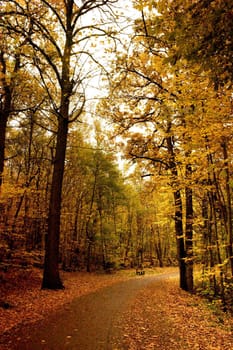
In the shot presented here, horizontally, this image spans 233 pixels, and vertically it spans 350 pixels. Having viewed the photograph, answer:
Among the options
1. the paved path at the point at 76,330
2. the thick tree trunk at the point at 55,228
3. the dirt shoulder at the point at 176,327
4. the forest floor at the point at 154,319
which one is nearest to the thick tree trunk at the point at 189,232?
the forest floor at the point at 154,319

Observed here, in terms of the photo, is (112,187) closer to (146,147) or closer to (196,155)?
(146,147)

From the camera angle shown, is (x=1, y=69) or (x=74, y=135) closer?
(x=1, y=69)

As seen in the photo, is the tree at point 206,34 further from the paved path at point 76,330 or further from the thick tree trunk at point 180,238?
the thick tree trunk at point 180,238

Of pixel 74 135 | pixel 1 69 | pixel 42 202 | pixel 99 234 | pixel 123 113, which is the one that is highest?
pixel 74 135

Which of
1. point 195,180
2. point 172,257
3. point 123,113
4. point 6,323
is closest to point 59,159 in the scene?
point 123,113

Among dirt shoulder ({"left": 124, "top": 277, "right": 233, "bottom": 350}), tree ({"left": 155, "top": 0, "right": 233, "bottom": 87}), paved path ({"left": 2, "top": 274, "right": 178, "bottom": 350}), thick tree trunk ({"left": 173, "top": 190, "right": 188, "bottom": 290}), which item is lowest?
dirt shoulder ({"left": 124, "top": 277, "right": 233, "bottom": 350})

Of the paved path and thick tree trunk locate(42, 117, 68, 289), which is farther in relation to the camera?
thick tree trunk locate(42, 117, 68, 289)

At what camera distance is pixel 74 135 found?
23.0 metres

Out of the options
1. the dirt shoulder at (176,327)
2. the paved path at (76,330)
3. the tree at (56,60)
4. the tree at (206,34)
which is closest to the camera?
the tree at (206,34)

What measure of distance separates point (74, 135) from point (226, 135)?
16.9 meters

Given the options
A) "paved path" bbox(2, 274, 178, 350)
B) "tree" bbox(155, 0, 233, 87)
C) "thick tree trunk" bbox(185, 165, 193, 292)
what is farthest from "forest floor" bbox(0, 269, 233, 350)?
"tree" bbox(155, 0, 233, 87)

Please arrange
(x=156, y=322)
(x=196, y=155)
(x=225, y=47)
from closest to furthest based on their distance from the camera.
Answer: (x=225, y=47) < (x=156, y=322) < (x=196, y=155)

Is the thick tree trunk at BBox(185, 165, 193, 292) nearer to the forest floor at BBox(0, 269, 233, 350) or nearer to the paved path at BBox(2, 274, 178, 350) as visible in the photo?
the forest floor at BBox(0, 269, 233, 350)

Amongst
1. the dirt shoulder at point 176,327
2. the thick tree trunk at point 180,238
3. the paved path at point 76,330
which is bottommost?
the dirt shoulder at point 176,327
